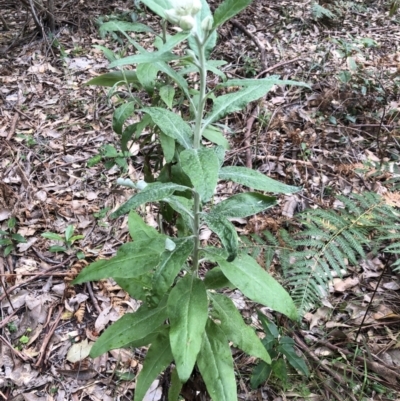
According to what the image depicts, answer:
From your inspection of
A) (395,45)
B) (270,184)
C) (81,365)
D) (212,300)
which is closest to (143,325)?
(212,300)

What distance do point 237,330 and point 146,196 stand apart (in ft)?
2.40

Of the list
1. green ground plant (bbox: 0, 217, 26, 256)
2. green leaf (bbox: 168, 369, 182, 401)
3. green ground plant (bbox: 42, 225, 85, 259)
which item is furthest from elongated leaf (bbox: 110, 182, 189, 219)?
green ground plant (bbox: 0, 217, 26, 256)

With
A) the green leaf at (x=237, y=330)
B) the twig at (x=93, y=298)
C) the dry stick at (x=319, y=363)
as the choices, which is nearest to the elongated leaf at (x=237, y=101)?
the green leaf at (x=237, y=330)

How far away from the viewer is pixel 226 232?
120cm

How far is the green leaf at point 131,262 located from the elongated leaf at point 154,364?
16.1 inches

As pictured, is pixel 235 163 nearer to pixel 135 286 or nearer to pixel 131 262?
pixel 135 286

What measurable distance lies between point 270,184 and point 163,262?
1.47ft

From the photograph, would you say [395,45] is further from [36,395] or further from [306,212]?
[36,395]

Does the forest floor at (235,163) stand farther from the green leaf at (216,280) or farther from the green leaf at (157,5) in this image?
the green leaf at (157,5)

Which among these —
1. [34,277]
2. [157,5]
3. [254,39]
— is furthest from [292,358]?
[254,39]

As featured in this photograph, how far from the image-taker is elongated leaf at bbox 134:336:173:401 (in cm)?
164

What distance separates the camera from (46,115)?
437 cm

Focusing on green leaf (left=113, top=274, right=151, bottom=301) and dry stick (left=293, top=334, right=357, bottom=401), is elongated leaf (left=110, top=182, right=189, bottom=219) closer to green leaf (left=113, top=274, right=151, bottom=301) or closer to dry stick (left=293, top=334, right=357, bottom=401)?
green leaf (left=113, top=274, right=151, bottom=301)

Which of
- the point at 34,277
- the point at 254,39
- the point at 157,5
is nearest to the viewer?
the point at 157,5
